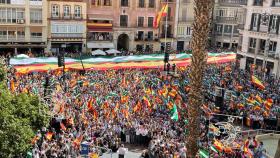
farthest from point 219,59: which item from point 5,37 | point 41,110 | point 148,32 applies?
point 41,110

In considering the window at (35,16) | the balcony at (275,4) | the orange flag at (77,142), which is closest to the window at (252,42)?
the balcony at (275,4)

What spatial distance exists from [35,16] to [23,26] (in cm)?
193

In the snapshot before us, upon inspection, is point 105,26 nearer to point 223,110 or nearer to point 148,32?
point 148,32

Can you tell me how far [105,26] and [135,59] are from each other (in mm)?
15425

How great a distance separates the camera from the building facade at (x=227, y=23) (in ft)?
199

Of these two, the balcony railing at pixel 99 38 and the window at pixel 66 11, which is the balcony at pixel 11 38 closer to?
the window at pixel 66 11

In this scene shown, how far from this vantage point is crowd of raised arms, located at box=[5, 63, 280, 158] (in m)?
19.9

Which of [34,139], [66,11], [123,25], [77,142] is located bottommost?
[77,142]

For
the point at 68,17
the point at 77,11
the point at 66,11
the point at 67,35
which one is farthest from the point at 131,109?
the point at 77,11

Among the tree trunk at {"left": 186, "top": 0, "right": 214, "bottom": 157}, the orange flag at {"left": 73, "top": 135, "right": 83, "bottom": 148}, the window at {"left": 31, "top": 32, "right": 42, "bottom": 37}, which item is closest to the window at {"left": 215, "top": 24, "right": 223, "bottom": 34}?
the window at {"left": 31, "top": 32, "right": 42, "bottom": 37}

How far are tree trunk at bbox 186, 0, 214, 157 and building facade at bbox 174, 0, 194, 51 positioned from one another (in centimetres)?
4872

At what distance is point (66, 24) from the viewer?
4947cm

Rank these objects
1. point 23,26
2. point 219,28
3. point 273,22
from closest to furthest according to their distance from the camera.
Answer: point 273,22 < point 23,26 < point 219,28

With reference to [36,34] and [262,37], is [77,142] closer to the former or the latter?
[262,37]
